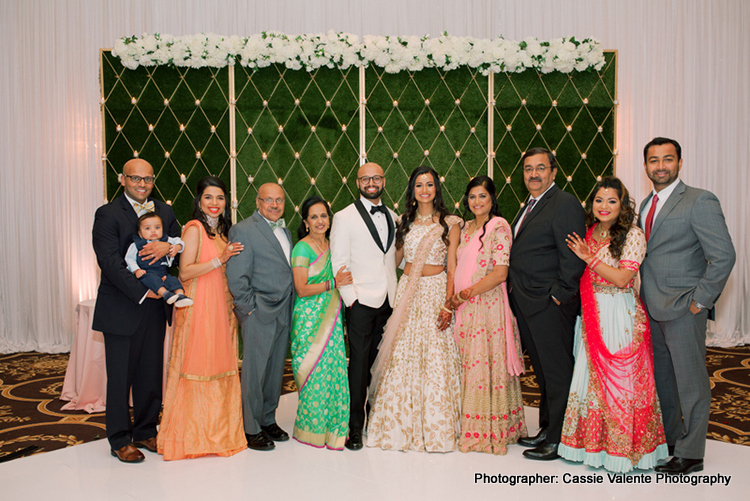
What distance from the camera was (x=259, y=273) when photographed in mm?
3297

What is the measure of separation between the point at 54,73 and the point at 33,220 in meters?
1.79

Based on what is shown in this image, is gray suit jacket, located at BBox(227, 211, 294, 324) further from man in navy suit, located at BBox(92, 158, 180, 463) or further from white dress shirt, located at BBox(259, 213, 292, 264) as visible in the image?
man in navy suit, located at BBox(92, 158, 180, 463)

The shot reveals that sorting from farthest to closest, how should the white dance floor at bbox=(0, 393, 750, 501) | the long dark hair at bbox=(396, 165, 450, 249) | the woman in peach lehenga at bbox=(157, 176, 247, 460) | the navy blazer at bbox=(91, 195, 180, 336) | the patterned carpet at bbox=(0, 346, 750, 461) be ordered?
the patterned carpet at bbox=(0, 346, 750, 461) < the long dark hair at bbox=(396, 165, 450, 249) < the woman in peach lehenga at bbox=(157, 176, 247, 460) < the navy blazer at bbox=(91, 195, 180, 336) < the white dance floor at bbox=(0, 393, 750, 501)

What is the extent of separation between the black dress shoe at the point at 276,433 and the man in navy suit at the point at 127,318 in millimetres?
722

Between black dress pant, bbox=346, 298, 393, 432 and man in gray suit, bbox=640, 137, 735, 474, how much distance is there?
167 cm

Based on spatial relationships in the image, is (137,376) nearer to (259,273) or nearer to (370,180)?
(259,273)

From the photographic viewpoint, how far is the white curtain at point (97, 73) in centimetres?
601

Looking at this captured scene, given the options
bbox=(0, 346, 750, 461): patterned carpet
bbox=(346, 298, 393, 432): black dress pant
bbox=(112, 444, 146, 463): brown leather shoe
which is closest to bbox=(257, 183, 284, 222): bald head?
bbox=(346, 298, 393, 432): black dress pant

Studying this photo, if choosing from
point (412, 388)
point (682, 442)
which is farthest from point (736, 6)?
point (412, 388)

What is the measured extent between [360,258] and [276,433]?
1332 mm

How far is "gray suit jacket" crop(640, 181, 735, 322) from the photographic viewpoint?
9.15 ft

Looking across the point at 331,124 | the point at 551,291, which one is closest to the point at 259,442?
the point at 551,291

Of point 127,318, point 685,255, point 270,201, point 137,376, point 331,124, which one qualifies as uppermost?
point 331,124

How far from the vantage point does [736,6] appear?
6191mm
